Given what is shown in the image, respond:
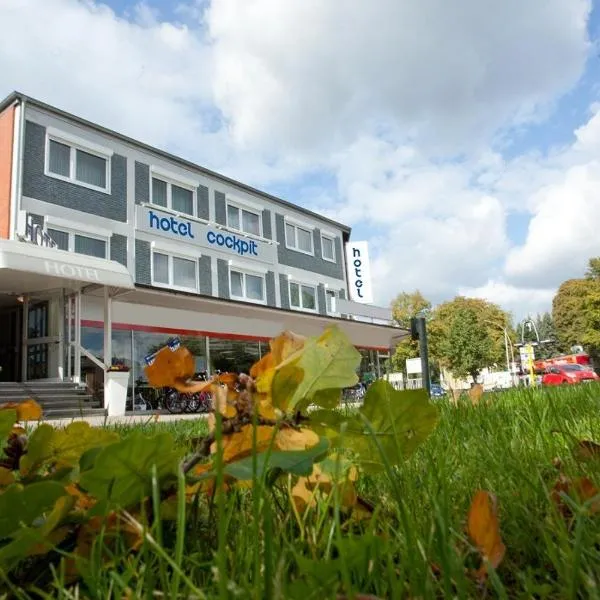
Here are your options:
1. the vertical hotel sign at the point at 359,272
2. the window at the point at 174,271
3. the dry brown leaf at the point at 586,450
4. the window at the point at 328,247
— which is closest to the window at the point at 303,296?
the window at the point at 328,247

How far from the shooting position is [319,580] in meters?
0.50

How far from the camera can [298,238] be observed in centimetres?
2672

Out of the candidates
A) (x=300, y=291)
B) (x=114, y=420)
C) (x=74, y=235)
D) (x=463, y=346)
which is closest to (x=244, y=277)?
(x=300, y=291)

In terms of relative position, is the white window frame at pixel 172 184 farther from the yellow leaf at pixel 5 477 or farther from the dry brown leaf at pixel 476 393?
the yellow leaf at pixel 5 477

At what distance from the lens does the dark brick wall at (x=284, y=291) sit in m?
24.9

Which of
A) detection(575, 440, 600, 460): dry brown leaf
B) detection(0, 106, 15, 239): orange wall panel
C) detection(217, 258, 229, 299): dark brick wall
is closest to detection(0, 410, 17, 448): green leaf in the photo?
detection(575, 440, 600, 460): dry brown leaf

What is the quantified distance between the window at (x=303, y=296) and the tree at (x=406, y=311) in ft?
72.4

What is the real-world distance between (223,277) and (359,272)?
8.56 m

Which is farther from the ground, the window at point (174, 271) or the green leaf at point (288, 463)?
the window at point (174, 271)

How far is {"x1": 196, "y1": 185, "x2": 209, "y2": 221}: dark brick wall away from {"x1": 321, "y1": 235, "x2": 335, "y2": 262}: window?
7.11 meters

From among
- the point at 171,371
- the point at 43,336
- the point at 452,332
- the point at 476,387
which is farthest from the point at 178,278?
the point at 452,332

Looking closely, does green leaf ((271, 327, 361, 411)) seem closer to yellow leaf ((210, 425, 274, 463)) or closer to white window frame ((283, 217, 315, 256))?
yellow leaf ((210, 425, 274, 463))

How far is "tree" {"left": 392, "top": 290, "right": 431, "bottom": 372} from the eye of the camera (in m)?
47.8

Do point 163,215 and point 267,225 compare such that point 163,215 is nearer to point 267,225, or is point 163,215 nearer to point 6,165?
point 6,165
